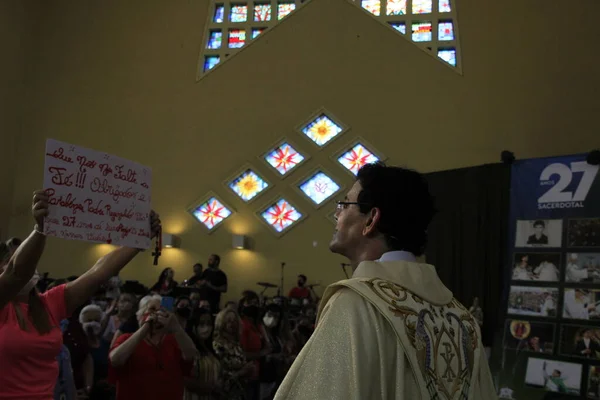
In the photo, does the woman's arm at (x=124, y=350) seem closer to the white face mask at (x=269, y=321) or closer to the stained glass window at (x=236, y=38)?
the white face mask at (x=269, y=321)

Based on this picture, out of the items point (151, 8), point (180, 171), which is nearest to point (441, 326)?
point (180, 171)

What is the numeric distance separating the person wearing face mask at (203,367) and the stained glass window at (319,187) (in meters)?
6.31

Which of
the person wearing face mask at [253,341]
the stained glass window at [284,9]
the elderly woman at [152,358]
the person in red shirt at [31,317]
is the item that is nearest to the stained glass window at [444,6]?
the stained glass window at [284,9]

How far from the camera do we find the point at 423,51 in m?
11.2

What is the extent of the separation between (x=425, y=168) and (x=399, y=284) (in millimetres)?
9433

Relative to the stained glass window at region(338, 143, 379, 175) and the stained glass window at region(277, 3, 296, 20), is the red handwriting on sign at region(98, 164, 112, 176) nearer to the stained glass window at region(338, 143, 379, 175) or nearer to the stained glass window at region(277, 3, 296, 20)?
the stained glass window at region(338, 143, 379, 175)

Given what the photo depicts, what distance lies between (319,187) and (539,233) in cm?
535

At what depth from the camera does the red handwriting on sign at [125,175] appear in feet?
7.89

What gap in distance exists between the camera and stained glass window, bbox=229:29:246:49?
12.2 m

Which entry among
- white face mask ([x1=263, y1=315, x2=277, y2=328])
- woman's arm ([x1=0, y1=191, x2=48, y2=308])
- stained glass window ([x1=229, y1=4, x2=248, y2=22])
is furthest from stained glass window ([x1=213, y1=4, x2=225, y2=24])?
woman's arm ([x1=0, y1=191, x2=48, y2=308])

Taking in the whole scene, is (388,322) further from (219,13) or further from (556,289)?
(219,13)

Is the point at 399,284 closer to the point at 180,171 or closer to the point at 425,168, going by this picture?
the point at 425,168

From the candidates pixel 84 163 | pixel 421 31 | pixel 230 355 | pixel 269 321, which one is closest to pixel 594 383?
pixel 230 355

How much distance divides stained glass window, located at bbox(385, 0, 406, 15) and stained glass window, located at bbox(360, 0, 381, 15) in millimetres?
171
